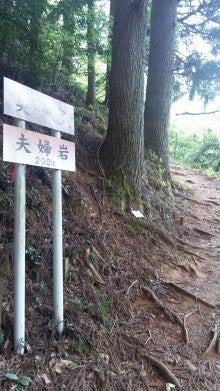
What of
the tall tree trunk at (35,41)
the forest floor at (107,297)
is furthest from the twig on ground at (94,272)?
the tall tree trunk at (35,41)

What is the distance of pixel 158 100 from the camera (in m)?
8.20

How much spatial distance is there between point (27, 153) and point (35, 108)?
422 millimetres

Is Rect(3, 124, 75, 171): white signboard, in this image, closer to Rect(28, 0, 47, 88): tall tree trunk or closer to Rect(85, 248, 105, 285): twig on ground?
Rect(85, 248, 105, 285): twig on ground

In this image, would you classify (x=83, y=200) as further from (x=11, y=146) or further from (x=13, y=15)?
(x=13, y=15)

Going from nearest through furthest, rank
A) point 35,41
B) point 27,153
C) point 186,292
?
1. point 27,153
2. point 186,292
3. point 35,41

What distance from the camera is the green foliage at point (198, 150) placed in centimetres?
1490

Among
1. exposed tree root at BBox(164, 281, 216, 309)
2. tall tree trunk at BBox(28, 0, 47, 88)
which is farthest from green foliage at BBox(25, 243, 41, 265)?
tall tree trunk at BBox(28, 0, 47, 88)

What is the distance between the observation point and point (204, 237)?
6.52 m

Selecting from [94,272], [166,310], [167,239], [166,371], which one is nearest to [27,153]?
[94,272]

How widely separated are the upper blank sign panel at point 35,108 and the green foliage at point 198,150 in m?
11.3

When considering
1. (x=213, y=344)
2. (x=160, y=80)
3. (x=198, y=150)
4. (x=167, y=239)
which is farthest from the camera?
(x=198, y=150)

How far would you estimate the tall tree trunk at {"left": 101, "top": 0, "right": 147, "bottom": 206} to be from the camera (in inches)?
225

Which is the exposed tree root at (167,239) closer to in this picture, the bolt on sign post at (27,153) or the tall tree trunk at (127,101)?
the tall tree trunk at (127,101)

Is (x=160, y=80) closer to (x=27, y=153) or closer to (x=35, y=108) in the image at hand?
(x=35, y=108)
